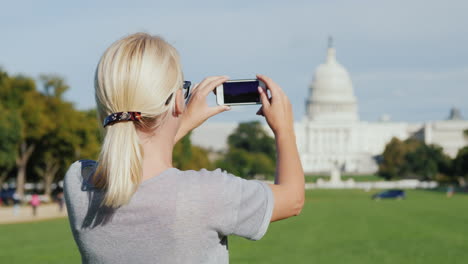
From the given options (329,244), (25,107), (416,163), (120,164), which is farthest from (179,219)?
(416,163)

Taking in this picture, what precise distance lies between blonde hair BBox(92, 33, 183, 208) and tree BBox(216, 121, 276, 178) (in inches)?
4416

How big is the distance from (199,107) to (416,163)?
13176 cm

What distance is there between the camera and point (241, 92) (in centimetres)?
308

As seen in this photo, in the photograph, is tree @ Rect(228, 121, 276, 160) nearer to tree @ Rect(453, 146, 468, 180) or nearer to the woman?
A: tree @ Rect(453, 146, 468, 180)

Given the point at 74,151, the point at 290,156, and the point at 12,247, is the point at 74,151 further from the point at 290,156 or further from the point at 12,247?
the point at 290,156

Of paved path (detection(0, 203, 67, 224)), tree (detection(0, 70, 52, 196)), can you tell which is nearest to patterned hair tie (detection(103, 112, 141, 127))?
paved path (detection(0, 203, 67, 224))

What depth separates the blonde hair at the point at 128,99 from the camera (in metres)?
2.62

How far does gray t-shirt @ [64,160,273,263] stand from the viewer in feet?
8.67

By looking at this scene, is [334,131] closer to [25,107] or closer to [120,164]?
[25,107]

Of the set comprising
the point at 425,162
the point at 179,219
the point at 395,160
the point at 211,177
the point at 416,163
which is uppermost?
the point at 211,177

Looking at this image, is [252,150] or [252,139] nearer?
[252,150]

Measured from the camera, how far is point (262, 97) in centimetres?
299

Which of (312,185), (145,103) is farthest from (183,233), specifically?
(312,185)

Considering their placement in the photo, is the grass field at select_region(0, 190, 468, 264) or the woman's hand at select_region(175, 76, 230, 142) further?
the grass field at select_region(0, 190, 468, 264)
